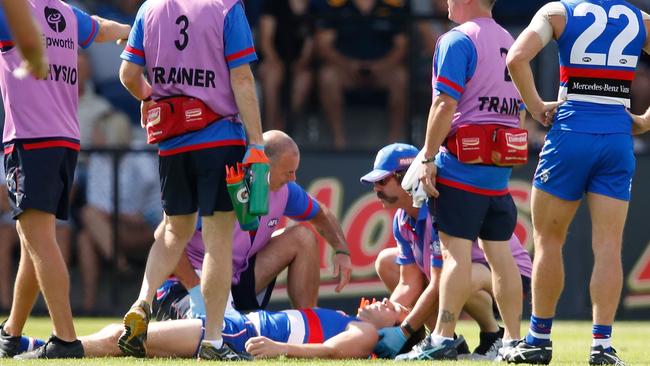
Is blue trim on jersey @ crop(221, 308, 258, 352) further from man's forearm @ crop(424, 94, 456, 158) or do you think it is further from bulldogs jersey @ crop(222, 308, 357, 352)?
man's forearm @ crop(424, 94, 456, 158)

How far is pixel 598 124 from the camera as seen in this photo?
6746 mm

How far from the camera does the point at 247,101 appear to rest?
6836 millimetres

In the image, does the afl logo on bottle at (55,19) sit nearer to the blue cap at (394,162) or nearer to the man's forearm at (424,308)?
the blue cap at (394,162)

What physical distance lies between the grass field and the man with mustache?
48 centimetres

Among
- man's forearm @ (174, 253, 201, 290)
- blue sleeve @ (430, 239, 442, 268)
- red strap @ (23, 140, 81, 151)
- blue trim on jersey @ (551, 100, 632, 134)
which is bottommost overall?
man's forearm @ (174, 253, 201, 290)

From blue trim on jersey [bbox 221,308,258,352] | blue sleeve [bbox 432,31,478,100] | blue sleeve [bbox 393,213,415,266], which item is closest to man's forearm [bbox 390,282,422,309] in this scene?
blue sleeve [bbox 393,213,415,266]

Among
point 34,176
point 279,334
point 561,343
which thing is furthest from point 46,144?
point 561,343

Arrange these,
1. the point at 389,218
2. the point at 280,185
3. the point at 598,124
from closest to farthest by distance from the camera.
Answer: the point at 598,124, the point at 280,185, the point at 389,218

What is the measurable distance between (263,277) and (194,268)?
48cm

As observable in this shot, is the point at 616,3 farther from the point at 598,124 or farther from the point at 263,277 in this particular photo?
the point at 263,277

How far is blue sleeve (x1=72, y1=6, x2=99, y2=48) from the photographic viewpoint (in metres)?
7.46

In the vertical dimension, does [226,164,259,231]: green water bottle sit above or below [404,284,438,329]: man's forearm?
above

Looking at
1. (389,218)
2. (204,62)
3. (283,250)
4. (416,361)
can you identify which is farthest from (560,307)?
(204,62)

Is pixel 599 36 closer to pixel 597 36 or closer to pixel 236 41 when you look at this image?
pixel 597 36
